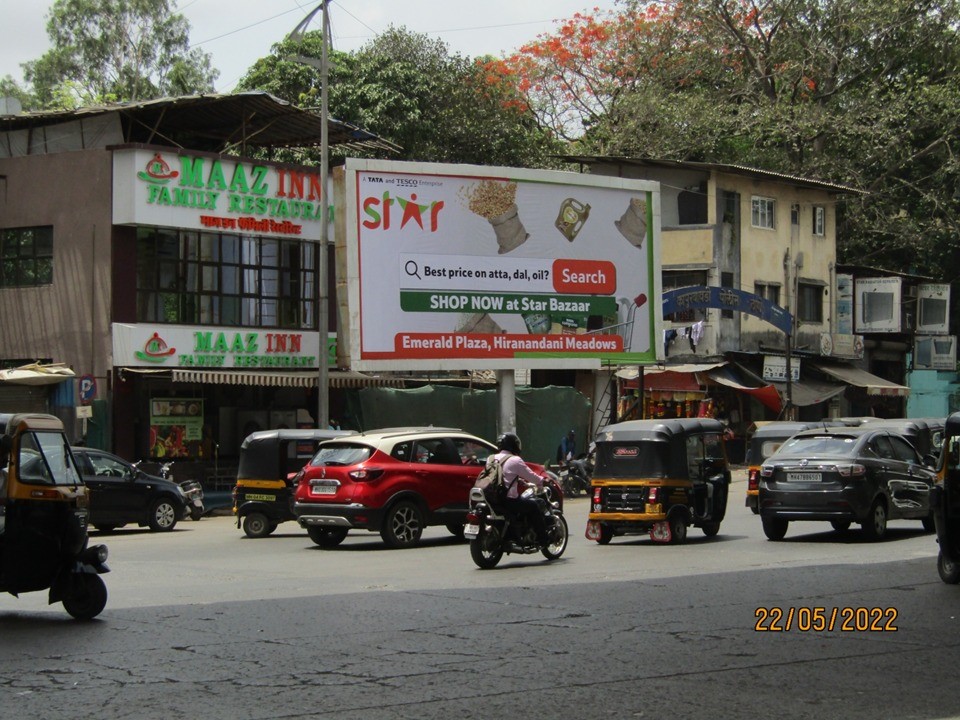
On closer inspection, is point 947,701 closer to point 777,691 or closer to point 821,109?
point 777,691

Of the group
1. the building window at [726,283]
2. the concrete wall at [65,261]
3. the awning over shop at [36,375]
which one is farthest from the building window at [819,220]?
the awning over shop at [36,375]

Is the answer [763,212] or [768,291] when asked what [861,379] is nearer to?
[768,291]

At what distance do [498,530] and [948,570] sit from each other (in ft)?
16.4

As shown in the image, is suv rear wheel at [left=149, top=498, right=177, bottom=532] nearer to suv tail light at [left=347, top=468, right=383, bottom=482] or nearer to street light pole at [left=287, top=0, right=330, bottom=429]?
street light pole at [left=287, top=0, right=330, bottom=429]

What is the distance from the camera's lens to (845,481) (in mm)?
17422

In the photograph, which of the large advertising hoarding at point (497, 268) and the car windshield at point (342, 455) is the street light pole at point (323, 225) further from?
the car windshield at point (342, 455)

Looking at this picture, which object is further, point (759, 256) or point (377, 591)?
point (759, 256)

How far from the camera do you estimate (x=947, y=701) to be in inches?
295

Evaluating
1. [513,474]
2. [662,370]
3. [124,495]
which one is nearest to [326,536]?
[513,474]

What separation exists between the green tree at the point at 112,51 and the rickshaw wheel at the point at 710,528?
38712mm

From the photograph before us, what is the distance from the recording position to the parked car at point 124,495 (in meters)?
22.5

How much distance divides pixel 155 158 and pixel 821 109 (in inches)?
1024

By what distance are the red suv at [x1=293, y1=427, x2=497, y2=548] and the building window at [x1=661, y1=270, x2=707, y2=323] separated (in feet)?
74.5

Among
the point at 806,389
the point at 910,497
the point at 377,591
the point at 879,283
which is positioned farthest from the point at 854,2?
the point at 377,591
